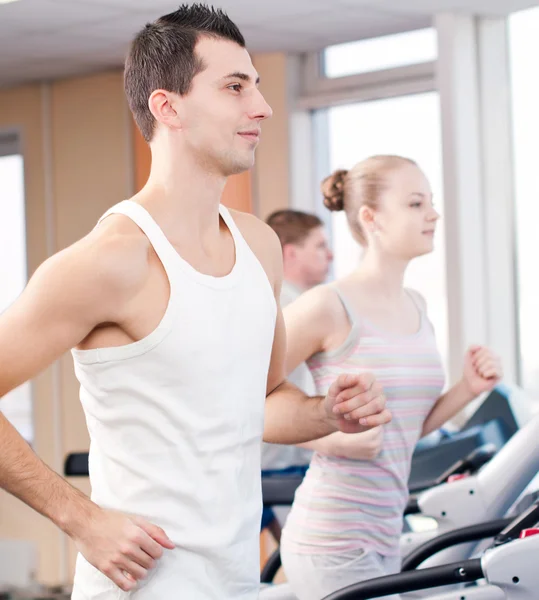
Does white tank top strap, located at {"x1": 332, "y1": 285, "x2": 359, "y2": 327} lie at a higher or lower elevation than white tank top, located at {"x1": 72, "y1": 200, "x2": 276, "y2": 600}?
higher

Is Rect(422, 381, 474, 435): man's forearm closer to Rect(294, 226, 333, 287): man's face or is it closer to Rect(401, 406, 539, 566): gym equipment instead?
Rect(401, 406, 539, 566): gym equipment

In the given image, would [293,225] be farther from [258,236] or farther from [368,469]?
[258,236]

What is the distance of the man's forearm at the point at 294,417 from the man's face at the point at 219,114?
41 cm

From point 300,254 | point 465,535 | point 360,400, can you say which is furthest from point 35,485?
point 300,254

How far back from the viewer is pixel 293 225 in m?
3.99

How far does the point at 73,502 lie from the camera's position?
4.66 feet

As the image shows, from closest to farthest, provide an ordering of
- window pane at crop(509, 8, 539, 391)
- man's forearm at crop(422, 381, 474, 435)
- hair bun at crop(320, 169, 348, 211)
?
man's forearm at crop(422, 381, 474, 435) → hair bun at crop(320, 169, 348, 211) → window pane at crop(509, 8, 539, 391)

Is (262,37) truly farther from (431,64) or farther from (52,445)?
(52,445)

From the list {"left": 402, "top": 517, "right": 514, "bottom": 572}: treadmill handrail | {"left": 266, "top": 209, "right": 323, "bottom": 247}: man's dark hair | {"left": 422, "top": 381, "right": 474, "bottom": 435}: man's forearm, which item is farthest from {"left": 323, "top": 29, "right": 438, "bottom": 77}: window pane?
{"left": 402, "top": 517, "right": 514, "bottom": 572}: treadmill handrail

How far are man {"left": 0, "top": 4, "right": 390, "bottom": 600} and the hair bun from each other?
95 cm

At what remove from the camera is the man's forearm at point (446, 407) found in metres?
2.43

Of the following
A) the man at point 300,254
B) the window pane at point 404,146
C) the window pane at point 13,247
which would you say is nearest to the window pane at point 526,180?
the window pane at point 404,146

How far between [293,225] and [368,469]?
187 centimetres

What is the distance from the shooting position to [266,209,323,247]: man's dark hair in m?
3.96
